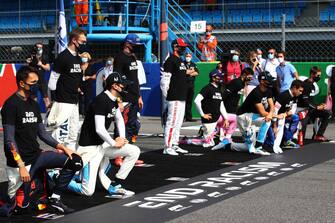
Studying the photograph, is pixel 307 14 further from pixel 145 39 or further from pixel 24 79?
pixel 24 79

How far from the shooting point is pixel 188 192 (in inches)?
310

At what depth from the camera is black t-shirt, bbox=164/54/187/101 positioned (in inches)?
427

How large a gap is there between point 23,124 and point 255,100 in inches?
215

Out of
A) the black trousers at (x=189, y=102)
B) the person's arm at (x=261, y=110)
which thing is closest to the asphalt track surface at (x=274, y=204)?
the person's arm at (x=261, y=110)

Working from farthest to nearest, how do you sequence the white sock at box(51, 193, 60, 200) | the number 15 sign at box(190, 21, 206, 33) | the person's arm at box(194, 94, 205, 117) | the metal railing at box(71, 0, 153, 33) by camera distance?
the metal railing at box(71, 0, 153, 33), the number 15 sign at box(190, 21, 206, 33), the person's arm at box(194, 94, 205, 117), the white sock at box(51, 193, 60, 200)

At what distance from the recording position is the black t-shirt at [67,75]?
903cm

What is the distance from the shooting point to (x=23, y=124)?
6.76 m

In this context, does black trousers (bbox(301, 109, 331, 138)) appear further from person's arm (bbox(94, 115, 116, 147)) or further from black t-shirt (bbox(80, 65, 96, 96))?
person's arm (bbox(94, 115, 116, 147))

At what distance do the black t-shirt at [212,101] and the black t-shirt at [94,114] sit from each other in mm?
4366

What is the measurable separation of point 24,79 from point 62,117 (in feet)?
7.51

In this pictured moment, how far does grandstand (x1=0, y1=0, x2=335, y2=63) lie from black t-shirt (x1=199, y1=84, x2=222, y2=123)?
8.28m

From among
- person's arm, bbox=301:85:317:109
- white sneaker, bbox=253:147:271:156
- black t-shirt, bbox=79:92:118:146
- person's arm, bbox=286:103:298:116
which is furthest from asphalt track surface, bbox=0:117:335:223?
person's arm, bbox=301:85:317:109

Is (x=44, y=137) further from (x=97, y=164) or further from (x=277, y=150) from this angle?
(x=277, y=150)

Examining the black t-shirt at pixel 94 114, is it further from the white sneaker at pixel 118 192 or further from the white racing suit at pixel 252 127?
the white racing suit at pixel 252 127
